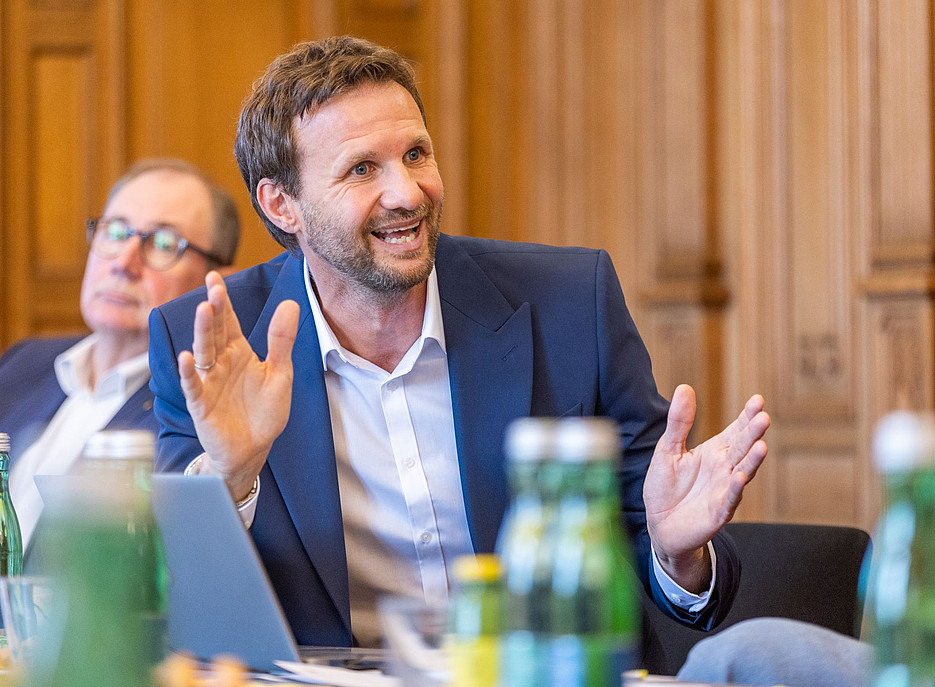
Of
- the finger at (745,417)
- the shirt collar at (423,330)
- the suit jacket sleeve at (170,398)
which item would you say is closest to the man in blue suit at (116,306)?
the suit jacket sleeve at (170,398)

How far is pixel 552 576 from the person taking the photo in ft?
2.27

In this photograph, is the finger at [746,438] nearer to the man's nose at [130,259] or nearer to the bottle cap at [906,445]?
the bottle cap at [906,445]

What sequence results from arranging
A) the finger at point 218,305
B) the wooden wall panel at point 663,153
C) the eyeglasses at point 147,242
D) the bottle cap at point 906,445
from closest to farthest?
the bottle cap at point 906,445 → the finger at point 218,305 → the eyeglasses at point 147,242 → the wooden wall panel at point 663,153

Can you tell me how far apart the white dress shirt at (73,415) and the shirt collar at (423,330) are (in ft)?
2.26

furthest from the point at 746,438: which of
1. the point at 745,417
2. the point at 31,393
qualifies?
the point at 31,393

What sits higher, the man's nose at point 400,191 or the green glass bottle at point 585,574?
the man's nose at point 400,191

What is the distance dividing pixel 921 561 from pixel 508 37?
4.03m

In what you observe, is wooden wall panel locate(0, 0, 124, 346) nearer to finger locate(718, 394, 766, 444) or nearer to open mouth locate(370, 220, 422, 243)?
open mouth locate(370, 220, 422, 243)

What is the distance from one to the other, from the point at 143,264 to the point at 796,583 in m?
1.53

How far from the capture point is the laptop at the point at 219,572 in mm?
1041

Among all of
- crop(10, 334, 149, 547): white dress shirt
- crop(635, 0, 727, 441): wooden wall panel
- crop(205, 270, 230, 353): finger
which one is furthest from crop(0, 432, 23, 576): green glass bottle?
crop(635, 0, 727, 441): wooden wall panel

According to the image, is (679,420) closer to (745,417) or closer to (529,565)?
(745,417)

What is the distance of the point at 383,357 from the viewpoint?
189 centimetres

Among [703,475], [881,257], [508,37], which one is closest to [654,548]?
A: [703,475]
